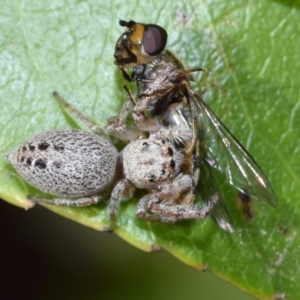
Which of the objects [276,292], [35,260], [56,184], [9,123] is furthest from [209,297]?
[9,123]

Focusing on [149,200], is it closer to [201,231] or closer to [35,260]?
[201,231]

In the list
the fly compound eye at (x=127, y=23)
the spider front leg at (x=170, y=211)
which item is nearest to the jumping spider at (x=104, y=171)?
the spider front leg at (x=170, y=211)

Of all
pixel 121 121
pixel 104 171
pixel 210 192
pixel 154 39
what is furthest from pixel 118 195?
pixel 154 39

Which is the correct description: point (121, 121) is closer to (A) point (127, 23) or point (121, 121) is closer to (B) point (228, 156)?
(A) point (127, 23)

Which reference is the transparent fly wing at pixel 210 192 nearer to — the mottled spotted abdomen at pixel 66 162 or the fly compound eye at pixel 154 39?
the mottled spotted abdomen at pixel 66 162

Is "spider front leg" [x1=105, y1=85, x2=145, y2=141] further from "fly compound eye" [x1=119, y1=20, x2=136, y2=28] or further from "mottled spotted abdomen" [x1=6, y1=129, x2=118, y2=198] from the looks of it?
"fly compound eye" [x1=119, y1=20, x2=136, y2=28]
